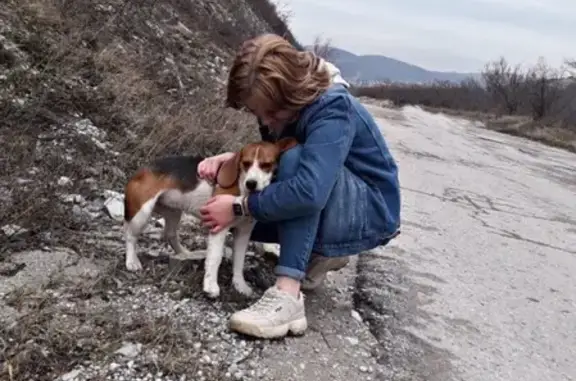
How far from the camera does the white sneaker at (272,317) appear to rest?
3051 millimetres

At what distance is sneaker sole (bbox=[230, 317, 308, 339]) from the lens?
3043mm

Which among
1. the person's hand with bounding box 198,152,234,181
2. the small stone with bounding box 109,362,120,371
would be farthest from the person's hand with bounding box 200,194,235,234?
the small stone with bounding box 109,362,120,371

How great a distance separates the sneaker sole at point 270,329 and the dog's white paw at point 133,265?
0.73 m

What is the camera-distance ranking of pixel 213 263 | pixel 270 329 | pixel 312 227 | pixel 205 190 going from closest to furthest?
pixel 270 329 < pixel 312 227 < pixel 213 263 < pixel 205 190

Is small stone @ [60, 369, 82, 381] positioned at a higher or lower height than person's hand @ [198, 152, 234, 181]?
lower

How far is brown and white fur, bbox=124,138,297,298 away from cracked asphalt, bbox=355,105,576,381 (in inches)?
33.5

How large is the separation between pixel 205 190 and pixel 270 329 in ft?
2.84

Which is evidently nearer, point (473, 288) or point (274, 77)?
point (274, 77)

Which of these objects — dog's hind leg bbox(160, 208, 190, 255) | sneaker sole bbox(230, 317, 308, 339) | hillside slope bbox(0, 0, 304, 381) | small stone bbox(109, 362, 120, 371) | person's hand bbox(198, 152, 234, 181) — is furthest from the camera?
dog's hind leg bbox(160, 208, 190, 255)

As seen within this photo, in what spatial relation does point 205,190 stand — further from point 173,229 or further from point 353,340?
point 353,340

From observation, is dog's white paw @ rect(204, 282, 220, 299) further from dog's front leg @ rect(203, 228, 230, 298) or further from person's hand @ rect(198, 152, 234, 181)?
person's hand @ rect(198, 152, 234, 181)

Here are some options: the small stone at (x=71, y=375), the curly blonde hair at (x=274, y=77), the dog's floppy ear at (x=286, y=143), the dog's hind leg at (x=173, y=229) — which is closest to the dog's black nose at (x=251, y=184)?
the dog's floppy ear at (x=286, y=143)

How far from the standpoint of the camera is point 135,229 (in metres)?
3.56

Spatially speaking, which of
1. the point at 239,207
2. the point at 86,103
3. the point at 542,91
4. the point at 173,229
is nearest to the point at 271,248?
the point at 173,229
